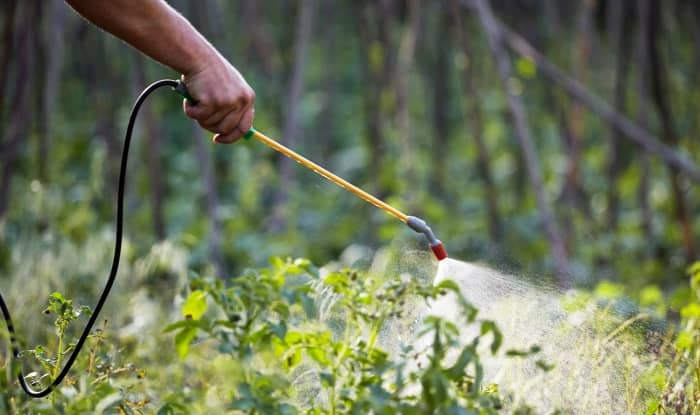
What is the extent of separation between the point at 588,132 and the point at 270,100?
3300 mm

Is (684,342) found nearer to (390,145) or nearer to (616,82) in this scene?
(616,82)

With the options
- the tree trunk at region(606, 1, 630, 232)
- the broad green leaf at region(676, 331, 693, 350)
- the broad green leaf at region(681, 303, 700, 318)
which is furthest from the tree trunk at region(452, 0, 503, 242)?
the broad green leaf at region(676, 331, 693, 350)

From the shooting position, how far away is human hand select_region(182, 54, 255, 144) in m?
1.99

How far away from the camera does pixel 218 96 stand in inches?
79.0

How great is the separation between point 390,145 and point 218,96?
269 inches

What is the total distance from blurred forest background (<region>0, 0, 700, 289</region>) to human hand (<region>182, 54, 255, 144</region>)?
1.51 metres

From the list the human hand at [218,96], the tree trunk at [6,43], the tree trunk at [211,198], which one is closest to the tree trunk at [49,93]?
the tree trunk at [6,43]

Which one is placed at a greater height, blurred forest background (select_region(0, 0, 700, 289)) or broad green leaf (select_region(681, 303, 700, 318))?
blurred forest background (select_region(0, 0, 700, 289))

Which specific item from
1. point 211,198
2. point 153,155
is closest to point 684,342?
point 211,198

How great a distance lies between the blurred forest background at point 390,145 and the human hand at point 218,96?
1.51 m

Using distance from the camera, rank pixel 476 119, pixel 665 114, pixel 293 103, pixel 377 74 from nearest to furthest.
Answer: pixel 665 114, pixel 476 119, pixel 293 103, pixel 377 74

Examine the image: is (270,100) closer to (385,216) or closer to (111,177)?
(385,216)

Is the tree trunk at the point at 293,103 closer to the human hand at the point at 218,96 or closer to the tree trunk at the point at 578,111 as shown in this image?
the tree trunk at the point at 578,111

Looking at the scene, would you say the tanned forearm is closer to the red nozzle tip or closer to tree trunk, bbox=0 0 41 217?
the red nozzle tip
